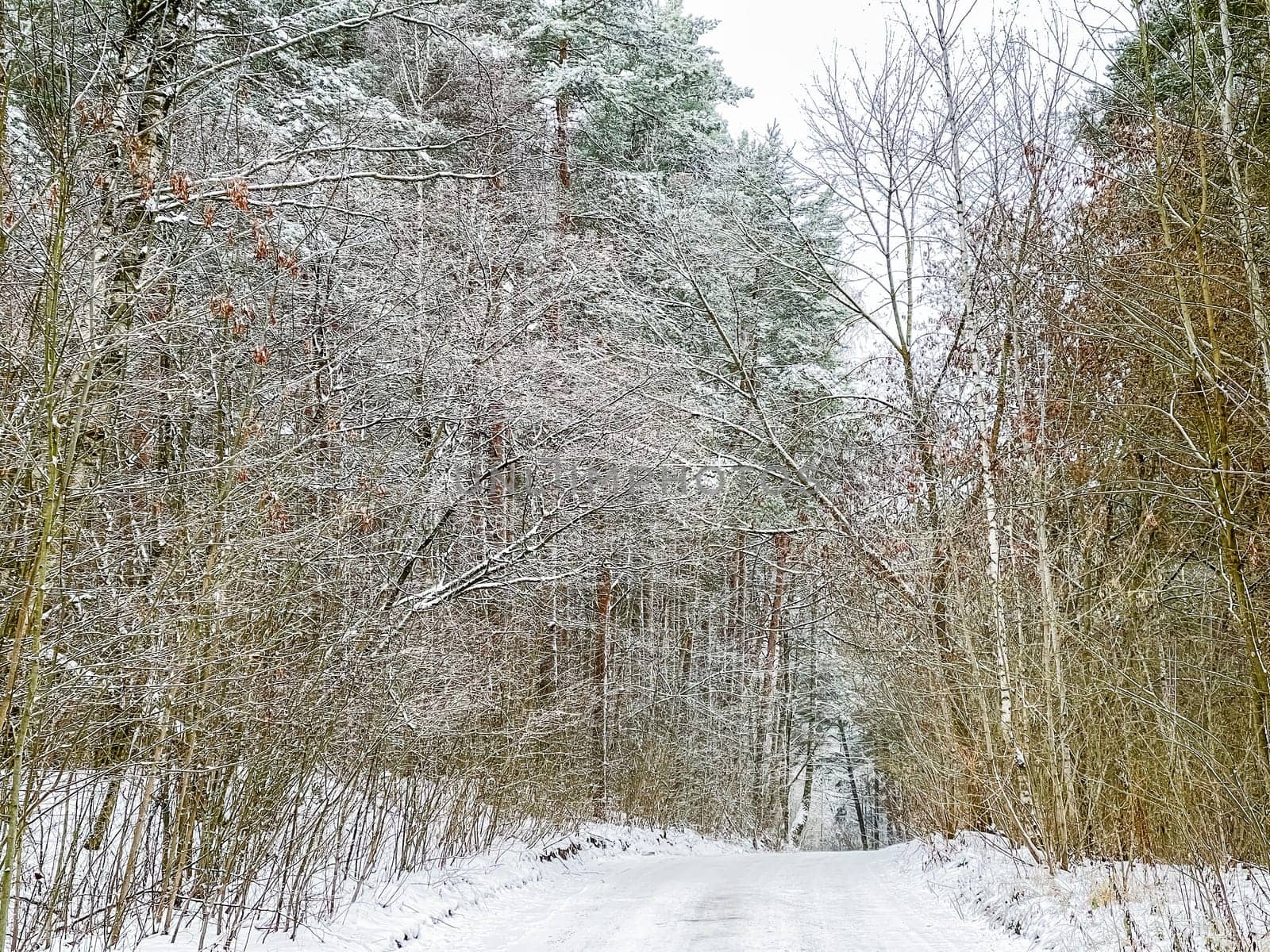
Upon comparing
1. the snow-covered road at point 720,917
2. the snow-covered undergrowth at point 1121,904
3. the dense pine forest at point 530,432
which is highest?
the dense pine forest at point 530,432

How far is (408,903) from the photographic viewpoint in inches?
273

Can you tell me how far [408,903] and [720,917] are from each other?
2319mm

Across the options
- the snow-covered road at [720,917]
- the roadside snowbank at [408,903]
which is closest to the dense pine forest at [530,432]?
the roadside snowbank at [408,903]

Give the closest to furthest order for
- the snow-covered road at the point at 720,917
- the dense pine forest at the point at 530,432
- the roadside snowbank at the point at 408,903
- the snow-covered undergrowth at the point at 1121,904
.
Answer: the dense pine forest at the point at 530,432 < the snow-covered undergrowth at the point at 1121,904 < the roadside snowbank at the point at 408,903 < the snow-covered road at the point at 720,917

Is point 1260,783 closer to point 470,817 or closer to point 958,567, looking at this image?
point 958,567

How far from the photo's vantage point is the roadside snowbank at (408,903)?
523 centimetres

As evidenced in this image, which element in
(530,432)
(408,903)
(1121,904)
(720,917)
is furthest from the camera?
(530,432)

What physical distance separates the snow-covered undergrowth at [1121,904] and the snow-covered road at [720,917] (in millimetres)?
285

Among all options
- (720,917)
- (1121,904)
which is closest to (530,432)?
(720,917)

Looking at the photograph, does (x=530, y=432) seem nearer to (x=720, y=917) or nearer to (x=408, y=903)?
(x=408, y=903)

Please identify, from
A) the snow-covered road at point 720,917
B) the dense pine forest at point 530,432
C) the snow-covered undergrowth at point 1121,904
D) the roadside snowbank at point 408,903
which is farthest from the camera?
the snow-covered road at point 720,917

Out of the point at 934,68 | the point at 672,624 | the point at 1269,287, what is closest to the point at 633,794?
the point at 672,624

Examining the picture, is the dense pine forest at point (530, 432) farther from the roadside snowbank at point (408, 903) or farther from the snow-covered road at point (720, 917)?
the snow-covered road at point (720, 917)

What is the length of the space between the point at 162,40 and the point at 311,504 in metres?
3.40
